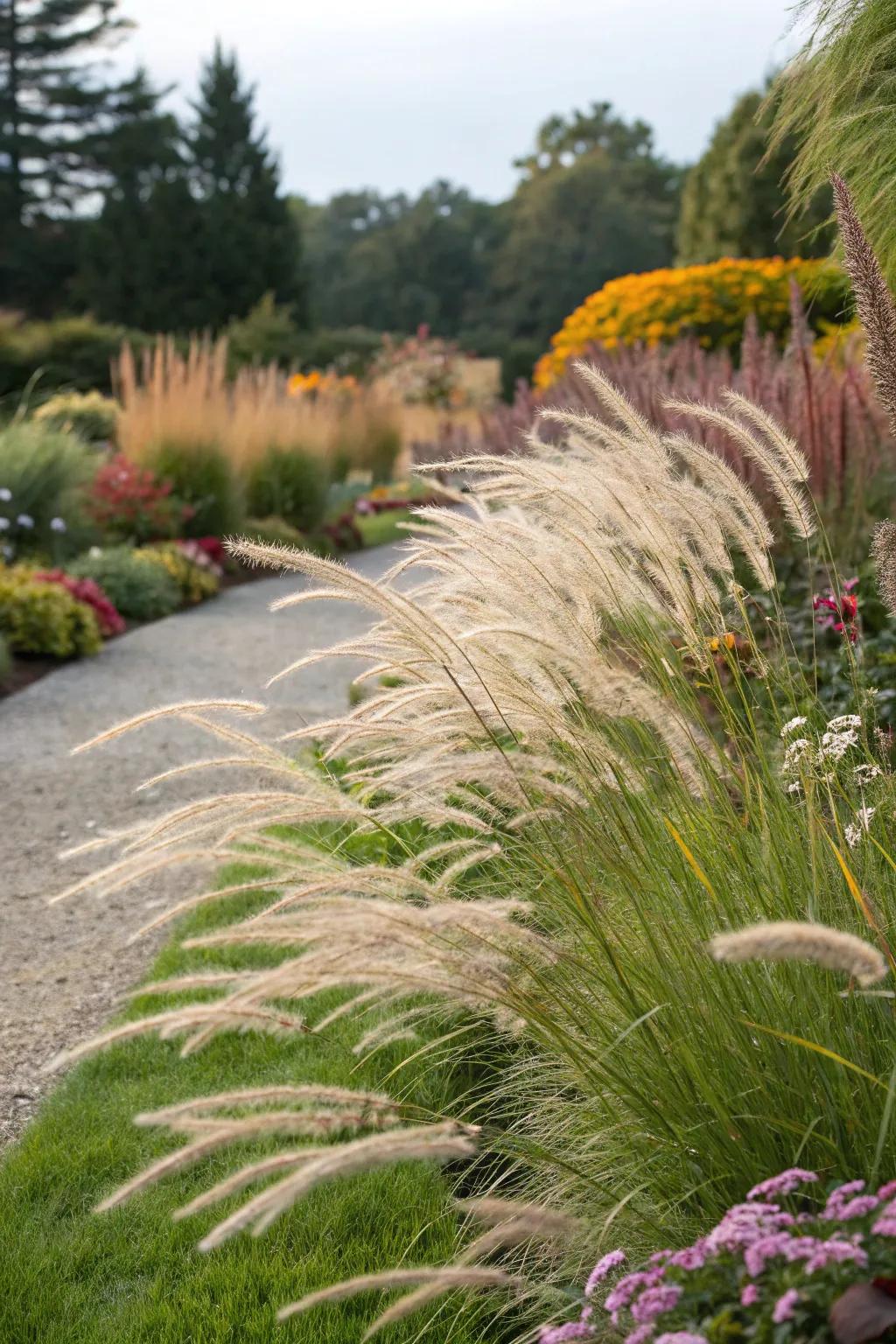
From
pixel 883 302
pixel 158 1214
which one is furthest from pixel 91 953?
pixel 883 302

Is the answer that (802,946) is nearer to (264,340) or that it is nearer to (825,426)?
(825,426)

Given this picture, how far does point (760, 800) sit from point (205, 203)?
29.7 metres

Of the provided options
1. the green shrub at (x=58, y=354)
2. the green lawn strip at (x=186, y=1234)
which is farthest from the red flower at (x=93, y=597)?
the green shrub at (x=58, y=354)

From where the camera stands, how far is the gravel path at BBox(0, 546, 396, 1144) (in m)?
3.28

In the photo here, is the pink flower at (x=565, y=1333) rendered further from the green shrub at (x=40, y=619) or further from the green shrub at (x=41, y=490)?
the green shrub at (x=41, y=490)

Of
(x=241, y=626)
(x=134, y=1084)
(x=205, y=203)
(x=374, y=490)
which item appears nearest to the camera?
(x=134, y=1084)

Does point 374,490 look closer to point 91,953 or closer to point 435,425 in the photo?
point 435,425

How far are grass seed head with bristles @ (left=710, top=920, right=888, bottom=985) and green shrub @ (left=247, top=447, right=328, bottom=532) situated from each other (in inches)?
421

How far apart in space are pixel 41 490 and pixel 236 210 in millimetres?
22168

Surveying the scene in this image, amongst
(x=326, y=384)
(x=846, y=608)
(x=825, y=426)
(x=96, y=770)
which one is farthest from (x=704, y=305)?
(x=846, y=608)

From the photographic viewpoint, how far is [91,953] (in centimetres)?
365

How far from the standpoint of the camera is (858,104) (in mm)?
3082

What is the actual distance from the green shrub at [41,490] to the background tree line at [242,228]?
43.0 ft

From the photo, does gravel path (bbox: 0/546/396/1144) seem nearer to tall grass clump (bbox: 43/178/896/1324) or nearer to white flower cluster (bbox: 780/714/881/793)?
tall grass clump (bbox: 43/178/896/1324)
